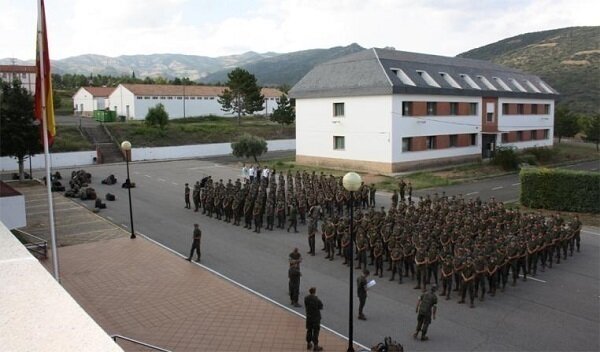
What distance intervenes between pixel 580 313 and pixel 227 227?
40.9ft

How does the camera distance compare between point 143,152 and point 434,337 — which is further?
point 143,152

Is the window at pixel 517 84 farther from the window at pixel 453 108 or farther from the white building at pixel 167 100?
the white building at pixel 167 100

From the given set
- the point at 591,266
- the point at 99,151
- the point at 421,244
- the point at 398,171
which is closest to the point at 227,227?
the point at 421,244

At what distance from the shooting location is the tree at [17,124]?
31219mm

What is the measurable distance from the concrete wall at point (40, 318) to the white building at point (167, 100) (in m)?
63.1

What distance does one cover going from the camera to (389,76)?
116 feet

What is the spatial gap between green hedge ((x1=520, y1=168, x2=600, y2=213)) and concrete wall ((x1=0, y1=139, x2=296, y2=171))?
33150 mm

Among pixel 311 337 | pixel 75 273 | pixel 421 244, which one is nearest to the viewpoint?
pixel 311 337

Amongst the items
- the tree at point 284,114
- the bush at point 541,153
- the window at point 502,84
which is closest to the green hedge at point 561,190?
the bush at point 541,153

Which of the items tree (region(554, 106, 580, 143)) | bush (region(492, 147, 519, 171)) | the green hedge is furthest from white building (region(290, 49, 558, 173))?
tree (region(554, 106, 580, 143))

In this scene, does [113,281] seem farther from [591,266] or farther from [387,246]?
[591,266]

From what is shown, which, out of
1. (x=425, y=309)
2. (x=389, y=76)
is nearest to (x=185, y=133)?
(x=389, y=76)

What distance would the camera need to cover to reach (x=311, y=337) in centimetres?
986

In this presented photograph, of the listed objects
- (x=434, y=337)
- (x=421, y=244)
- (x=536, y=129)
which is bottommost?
(x=434, y=337)
